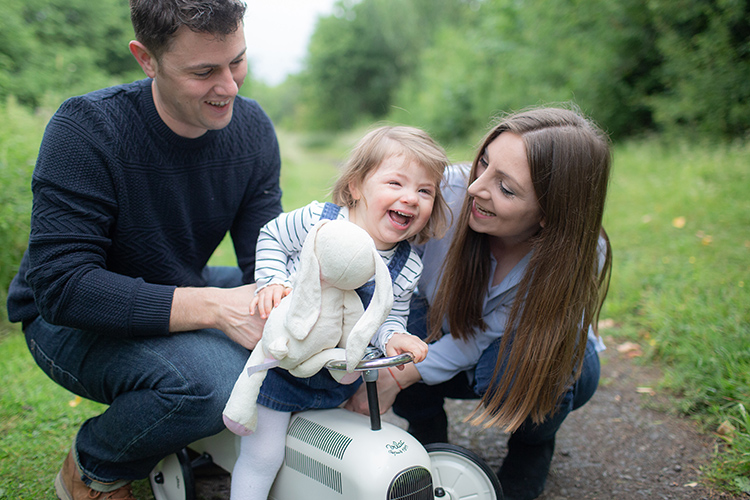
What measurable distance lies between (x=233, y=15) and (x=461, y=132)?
1646cm

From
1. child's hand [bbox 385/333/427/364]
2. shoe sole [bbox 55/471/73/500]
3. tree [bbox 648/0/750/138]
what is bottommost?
shoe sole [bbox 55/471/73/500]

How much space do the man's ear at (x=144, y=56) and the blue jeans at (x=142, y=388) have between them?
92cm

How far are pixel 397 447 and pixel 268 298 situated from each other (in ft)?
1.90

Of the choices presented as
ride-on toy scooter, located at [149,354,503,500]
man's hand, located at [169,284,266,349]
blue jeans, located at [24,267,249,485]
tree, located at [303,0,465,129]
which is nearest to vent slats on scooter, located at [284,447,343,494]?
ride-on toy scooter, located at [149,354,503,500]

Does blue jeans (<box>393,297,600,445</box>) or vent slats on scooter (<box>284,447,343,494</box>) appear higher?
blue jeans (<box>393,297,600,445</box>)

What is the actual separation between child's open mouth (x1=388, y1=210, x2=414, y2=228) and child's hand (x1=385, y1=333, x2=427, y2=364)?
0.36 metres

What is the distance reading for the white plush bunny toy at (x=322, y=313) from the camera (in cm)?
146

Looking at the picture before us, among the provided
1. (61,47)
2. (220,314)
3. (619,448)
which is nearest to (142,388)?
(220,314)

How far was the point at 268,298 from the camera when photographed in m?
1.65

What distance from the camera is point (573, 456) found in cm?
251

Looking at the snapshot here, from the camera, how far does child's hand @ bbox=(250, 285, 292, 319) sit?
1.64 metres

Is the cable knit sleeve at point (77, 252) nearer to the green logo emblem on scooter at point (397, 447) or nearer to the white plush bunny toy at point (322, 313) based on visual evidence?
the white plush bunny toy at point (322, 313)

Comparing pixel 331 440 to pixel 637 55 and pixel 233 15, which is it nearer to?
pixel 233 15

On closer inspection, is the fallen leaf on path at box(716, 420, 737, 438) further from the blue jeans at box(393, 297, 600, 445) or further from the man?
the man
